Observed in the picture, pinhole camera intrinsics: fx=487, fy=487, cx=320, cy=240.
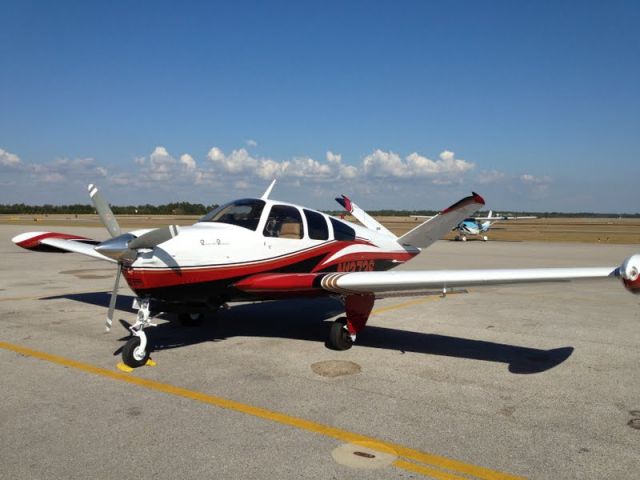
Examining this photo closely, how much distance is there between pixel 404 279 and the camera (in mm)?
6805

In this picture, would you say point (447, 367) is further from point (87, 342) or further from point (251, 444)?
point (87, 342)

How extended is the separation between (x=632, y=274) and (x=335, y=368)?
12.3 ft

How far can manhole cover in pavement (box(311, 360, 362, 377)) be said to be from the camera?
6.48m

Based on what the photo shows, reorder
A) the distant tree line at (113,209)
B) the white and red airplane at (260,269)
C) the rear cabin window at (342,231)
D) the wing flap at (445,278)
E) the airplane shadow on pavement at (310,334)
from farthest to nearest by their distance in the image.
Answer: the distant tree line at (113,209), the rear cabin window at (342,231), the airplane shadow on pavement at (310,334), the white and red airplane at (260,269), the wing flap at (445,278)

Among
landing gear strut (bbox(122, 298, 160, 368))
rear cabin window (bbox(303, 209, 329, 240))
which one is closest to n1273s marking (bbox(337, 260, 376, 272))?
rear cabin window (bbox(303, 209, 329, 240))

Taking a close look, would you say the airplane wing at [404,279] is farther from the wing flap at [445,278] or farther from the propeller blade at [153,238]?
the propeller blade at [153,238]

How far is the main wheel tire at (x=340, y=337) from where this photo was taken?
7637 millimetres

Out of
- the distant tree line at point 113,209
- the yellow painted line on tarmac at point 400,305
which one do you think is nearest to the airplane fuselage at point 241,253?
the yellow painted line on tarmac at point 400,305

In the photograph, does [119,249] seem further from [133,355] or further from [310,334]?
[310,334]

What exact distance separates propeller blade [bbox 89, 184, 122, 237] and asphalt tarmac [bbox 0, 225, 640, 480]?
1.87m

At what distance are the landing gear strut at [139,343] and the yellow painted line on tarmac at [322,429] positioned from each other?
0.25 metres

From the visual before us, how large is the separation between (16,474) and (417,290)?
5384mm

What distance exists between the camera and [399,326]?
9.44 m

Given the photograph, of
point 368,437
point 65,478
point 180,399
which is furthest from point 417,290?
point 65,478
